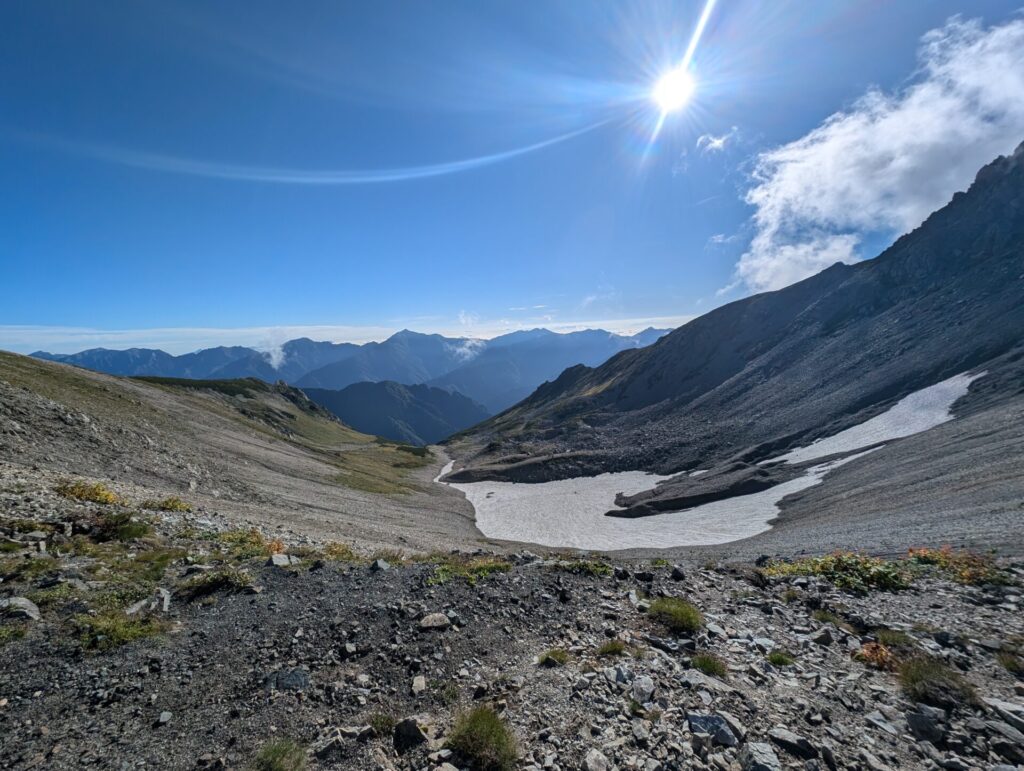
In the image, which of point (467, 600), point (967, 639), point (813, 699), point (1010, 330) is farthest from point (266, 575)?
point (1010, 330)

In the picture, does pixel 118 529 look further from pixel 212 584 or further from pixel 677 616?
pixel 677 616

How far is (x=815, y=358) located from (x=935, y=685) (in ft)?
406

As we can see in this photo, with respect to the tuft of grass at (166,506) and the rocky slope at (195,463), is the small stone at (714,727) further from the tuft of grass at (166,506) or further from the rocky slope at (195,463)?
the tuft of grass at (166,506)

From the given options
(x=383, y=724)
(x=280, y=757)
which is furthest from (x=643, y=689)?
(x=280, y=757)

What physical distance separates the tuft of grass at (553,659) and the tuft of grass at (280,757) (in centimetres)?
477

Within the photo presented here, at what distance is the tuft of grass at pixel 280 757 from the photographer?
6328 millimetres

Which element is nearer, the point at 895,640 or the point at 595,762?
the point at 595,762

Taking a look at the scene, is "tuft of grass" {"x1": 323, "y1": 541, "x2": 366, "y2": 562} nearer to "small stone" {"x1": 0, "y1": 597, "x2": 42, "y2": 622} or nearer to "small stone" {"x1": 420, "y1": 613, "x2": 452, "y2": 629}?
"small stone" {"x1": 420, "y1": 613, "x2": 452, "y2": 629}

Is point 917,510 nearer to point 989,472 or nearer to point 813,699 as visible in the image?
point 989,472

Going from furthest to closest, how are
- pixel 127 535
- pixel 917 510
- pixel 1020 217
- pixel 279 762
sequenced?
pixel 1020 217 < pixel 917 510 < pixel 127 535 < pixel 279 762

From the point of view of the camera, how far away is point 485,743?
6.75 meters

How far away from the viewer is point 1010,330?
7694 centimetres

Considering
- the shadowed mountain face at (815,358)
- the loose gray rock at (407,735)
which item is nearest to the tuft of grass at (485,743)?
the loose gray rock at (407,735)

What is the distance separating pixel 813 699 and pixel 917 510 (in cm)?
3352
